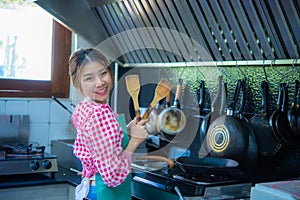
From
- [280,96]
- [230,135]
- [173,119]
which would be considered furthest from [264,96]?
[173,119]

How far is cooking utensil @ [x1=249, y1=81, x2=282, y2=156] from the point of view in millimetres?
2033

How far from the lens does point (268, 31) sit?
1915 mm

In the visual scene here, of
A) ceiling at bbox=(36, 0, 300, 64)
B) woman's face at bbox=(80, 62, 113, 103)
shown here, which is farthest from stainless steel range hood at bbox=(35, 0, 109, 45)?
woman's face at bbox=(80, 62, 113, 103)

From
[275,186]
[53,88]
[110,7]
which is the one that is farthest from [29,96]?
[275,186]

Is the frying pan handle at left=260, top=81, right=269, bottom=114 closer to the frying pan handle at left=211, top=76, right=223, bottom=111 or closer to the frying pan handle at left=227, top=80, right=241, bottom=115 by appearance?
the frying pan handle at left=227, top=80, right=241, bottom=115

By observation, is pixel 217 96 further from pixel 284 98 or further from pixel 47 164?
pixel 47 164

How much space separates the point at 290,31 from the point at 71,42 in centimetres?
154

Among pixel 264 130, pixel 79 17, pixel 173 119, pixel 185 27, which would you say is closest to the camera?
pixel 264 130

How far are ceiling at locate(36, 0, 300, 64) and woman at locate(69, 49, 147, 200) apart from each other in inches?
24.1

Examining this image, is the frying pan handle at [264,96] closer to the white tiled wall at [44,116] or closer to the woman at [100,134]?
the woman at [100,134]

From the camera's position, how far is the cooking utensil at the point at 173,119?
2.42 meters

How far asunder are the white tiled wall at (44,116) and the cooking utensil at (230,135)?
1.13 metres

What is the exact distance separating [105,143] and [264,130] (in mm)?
795

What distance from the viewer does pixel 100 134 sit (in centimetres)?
154
